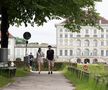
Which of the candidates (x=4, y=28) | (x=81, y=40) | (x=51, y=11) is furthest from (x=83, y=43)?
(x=51, y=11)

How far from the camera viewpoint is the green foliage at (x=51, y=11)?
108 feet

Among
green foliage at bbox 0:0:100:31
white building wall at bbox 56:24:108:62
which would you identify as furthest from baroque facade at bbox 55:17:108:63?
green foliage at bbox 0:0:100:31

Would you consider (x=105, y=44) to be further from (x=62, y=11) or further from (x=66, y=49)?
(x=62, y=11)

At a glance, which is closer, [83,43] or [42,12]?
[42,12]

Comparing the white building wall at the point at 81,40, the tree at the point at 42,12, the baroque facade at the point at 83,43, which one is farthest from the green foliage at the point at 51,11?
the white building wall at the point at 81,40

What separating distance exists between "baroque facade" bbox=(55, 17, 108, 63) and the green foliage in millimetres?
145700

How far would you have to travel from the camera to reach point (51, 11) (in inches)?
1361

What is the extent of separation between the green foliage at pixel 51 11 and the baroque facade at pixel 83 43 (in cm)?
14570

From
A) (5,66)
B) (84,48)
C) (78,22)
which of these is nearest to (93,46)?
(84,48)

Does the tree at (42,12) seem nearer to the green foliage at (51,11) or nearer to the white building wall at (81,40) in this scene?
the green foliage at (51,11)

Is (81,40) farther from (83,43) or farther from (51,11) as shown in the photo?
(51,11)

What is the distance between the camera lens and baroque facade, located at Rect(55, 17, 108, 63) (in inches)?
7539

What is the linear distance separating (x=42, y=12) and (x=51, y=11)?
128 centimetres

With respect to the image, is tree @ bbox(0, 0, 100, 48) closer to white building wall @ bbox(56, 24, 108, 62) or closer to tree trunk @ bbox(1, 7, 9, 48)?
tree trunk @ bbox(1, 7, 9, 48)
